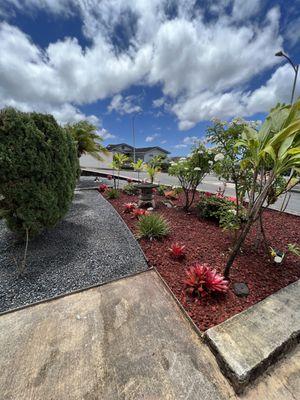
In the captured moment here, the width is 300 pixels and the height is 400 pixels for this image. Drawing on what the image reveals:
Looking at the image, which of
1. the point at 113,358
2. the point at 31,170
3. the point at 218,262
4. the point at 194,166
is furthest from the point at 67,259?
the point at 194,166

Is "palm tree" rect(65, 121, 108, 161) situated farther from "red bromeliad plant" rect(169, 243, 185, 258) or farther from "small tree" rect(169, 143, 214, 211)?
"red bromeliad plant" rect(169, 243, 185, 258)

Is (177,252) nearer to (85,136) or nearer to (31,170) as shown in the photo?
(31,170)

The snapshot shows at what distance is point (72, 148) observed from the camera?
360cm

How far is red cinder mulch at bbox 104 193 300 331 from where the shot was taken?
203 centimetres

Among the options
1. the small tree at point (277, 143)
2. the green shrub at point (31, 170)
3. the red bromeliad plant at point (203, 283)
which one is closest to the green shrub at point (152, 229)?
the red bromeliad plant at point (203, 283)

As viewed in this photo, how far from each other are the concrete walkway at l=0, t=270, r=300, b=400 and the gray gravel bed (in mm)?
286

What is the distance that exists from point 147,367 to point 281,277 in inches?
90.3

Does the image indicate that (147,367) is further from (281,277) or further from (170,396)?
(281,277)

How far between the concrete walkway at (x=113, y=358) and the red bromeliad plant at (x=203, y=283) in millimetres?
323

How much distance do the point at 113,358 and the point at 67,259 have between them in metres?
1.81

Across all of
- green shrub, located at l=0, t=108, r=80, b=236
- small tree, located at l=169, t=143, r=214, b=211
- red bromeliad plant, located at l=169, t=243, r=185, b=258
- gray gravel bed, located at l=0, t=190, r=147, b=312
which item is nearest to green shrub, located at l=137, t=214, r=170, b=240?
gray gravel bed, located at l=0, t=190, r=147, b=312

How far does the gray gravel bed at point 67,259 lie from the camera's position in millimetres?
2277

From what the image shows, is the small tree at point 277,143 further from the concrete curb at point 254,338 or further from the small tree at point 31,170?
the small tree at point 31,170

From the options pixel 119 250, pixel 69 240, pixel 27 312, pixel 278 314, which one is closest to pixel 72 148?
pixel 69 240
